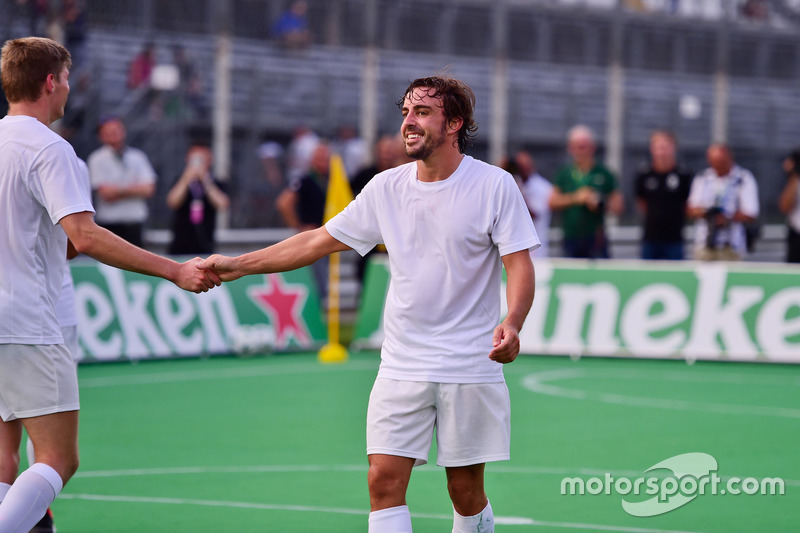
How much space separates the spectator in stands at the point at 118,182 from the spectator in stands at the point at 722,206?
6150 millimetres

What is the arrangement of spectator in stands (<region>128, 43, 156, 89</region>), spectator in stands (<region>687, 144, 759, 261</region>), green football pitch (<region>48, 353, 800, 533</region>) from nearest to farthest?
green football pitch (<region>48, 353, 800, 533</region>) → spectator in stands (<region>687, 144, 759, 261</region>) → spectator in stands (<region>128, 43, 156, 89</region>)

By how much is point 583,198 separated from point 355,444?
266 inches

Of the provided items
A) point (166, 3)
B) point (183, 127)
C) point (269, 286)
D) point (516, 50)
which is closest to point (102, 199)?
point (269, 286)

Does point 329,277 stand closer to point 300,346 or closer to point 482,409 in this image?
point 300,346

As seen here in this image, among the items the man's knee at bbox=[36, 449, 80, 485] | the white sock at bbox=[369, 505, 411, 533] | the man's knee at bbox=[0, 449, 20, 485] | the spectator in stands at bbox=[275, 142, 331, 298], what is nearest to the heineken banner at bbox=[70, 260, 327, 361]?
the spectator in stands at bbox=[275, 142, 331, 298]

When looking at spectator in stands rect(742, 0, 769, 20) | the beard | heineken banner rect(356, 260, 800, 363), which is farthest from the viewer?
spectator in stands rect(742, 0, 769, 20)

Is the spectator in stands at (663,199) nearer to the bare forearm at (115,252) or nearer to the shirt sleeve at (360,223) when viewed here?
the shirt sleeve at (360,223)

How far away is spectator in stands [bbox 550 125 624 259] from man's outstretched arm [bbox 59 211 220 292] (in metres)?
10.1

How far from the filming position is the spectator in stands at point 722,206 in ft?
48.8

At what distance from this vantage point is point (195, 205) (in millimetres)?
15148

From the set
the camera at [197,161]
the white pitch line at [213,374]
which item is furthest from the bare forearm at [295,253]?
the camera at [197,161]

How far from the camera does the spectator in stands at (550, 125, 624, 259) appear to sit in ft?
51.1

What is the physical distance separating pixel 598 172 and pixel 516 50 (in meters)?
11.4

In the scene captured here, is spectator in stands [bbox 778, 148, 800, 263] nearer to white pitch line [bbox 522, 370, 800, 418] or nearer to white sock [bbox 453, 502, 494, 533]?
white pitch line [bbox 522, 370, 800, 418]
